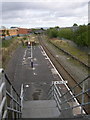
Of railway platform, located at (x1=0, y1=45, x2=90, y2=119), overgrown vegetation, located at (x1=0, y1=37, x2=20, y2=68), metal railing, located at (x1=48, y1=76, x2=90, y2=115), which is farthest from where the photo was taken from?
overgrown vegetation, located at (x1=0, y1=37, x2=20, y2=68)

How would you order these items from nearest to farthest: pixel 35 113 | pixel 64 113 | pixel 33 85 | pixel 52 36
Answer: pixel 35 113
pixel 64 113
pixel 33 85
pixel 52 36

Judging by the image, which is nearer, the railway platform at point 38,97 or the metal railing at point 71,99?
the railway platform at point 38,97

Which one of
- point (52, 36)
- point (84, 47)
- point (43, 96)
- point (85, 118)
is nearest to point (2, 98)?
point (85, 118)

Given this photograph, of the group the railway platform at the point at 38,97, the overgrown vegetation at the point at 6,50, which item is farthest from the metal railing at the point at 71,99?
the overgrown vegetation at the point at 6,50

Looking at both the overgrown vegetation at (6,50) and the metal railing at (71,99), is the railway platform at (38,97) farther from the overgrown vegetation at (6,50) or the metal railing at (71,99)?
the overgrown vegetation at (6,50)

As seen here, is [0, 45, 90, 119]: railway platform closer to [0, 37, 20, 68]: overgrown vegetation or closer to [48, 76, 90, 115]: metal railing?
[48, 76, 90, 115]: metal railing

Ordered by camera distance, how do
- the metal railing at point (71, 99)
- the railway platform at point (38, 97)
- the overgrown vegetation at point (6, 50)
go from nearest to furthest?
the railway platform at point (38, 97)
the metal railing at point (71, 99)
the overgrown vegetation at point (6, 50)

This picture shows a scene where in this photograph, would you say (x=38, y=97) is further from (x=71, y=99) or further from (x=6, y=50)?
(x=6, y=50)

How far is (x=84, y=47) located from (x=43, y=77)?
1466 cm

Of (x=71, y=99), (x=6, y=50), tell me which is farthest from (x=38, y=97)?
(x=6, y=50)

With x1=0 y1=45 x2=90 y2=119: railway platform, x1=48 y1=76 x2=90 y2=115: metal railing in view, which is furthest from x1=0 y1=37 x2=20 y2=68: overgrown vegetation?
x1=48 y1=76 x2=90 y2=115: metal railing

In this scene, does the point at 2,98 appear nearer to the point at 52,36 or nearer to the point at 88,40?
the point at 88,40

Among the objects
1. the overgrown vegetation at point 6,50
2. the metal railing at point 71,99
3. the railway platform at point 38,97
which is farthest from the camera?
the overgrown vegetation at point 6,50

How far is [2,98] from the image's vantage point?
2.25 m
